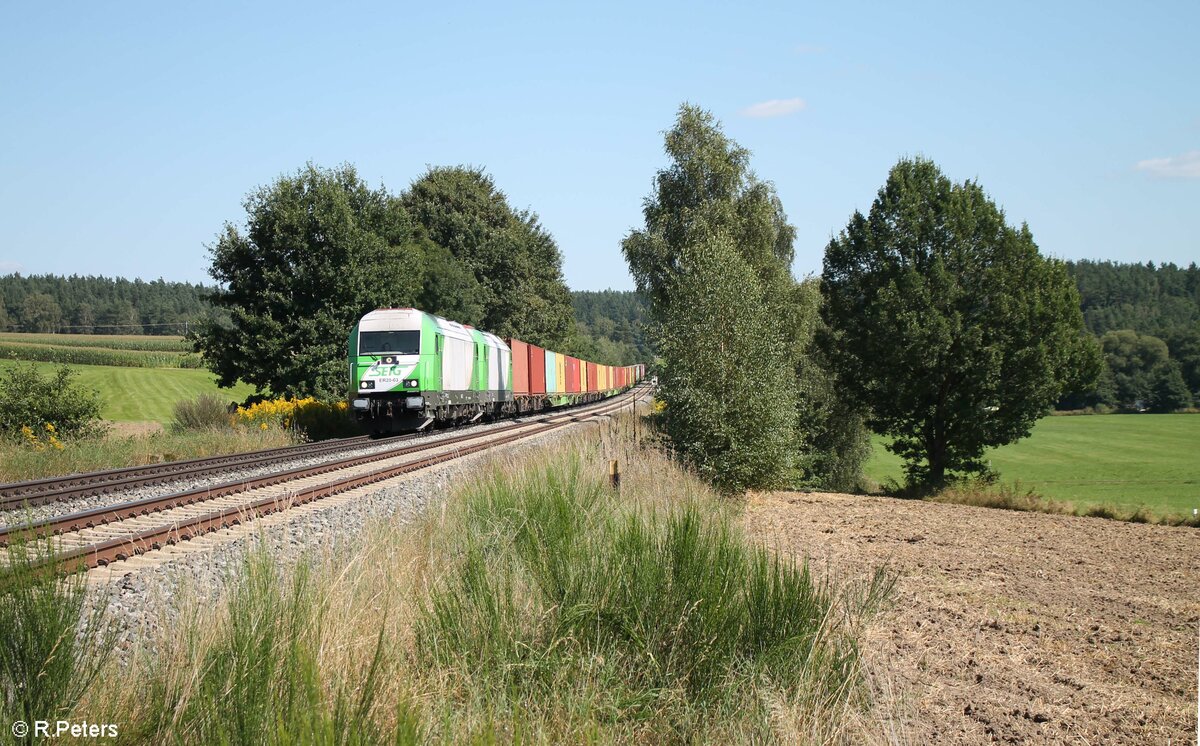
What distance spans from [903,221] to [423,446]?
76.2 feet

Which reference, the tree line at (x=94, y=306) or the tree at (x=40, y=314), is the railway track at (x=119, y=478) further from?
the tree at (x=40, y=314)

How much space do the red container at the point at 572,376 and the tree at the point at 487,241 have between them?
7318 millimetres

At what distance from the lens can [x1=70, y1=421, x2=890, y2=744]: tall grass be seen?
147 inches

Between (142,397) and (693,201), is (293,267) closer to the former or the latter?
(693,201)

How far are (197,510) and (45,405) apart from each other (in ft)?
42.2

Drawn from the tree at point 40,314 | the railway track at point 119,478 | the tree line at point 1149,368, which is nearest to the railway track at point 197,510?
the railway track at point 119,478

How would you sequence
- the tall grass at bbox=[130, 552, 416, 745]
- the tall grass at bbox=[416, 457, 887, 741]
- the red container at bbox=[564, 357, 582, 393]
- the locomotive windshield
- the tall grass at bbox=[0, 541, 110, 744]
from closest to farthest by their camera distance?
the tall grass at bbox=[130, 552, 416, 745] → the tall grass at bbox=[0, 541, 110, 744] → the tall grass at bbox=[416, 457, 887, 741] → the locomotive windshield → the red container at bbox=[564, 357, 582, 393]

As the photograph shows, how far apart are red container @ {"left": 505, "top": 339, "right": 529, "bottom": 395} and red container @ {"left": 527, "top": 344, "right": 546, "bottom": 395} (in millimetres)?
773

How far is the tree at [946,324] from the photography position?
Result: 32.9m

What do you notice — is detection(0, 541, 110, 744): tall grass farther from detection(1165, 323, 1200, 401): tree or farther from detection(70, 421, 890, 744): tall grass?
detection(1165, 323, 1200, 401): tree

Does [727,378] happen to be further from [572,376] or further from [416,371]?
[572,376]

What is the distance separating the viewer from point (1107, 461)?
59.3 m

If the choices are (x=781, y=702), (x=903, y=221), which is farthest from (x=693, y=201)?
(x=781, y=702)

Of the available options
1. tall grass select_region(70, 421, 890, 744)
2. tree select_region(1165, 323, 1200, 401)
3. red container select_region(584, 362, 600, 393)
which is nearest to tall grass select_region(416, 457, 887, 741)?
tall grass select_region(70, 421, 890, 744)
